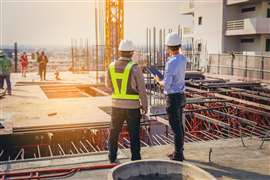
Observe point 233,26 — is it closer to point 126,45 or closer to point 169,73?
point 169,73

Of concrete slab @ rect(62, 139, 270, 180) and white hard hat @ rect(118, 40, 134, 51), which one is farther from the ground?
white hard hat @ rect(118, 40, 134, 51)

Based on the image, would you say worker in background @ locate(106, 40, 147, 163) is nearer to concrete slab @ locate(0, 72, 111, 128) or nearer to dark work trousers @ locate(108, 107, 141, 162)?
dark work trousers @ locate(108, 107, 141, 162)

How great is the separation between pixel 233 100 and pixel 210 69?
14.8 m

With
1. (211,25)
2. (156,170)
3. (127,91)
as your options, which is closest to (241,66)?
(211,25)

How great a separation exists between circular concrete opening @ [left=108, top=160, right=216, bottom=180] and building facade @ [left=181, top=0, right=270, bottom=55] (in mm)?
25776

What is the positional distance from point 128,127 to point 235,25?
28.6m

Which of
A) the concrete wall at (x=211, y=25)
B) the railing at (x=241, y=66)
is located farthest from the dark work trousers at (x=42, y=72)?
the concrete wall at (x=211, y=25)

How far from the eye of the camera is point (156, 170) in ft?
12.9

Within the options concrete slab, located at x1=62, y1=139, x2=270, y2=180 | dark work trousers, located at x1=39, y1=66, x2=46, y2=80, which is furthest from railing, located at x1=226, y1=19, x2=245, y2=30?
concrete slab, located at x1=62, y1=139, x2=270, y2=180

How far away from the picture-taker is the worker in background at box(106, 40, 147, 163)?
524 cm

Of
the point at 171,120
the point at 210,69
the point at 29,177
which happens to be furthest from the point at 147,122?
the point at 210,69

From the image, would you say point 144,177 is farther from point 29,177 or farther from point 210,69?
point 210,69

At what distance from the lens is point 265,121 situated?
1206cm

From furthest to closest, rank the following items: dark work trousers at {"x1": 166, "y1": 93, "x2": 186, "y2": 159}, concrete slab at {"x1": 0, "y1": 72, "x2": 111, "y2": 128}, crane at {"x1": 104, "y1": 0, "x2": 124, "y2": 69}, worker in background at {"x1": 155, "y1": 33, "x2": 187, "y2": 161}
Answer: crane at {"x1": 104, "y1": 0, "x2": 124, "y2": 69}
concrete slab at {"x1": 0, "y1": 72, "x2": 111, "y2": 128}
dark work trousers at {"x1": 166, "y1": 93, "x2": 186, "y2": 159}
worker in background at {"x1": 155, "y1": 33, "x2": 187, "y2": 161}
